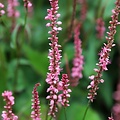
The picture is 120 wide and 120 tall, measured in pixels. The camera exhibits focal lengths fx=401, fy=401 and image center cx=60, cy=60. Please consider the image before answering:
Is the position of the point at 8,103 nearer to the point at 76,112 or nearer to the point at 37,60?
the point at 76,112

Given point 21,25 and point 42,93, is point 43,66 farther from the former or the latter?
point 21,25

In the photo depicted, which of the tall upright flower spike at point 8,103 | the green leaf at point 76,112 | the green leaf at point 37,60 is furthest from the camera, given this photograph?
the green leaf at point 37,60

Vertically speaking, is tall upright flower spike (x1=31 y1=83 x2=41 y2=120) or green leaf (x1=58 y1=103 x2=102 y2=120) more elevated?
green leaf (x1=58 y1=103 x2=102 y2=120)

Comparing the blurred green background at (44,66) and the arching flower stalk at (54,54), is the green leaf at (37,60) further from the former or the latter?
the arching flower stalk at (54,54)

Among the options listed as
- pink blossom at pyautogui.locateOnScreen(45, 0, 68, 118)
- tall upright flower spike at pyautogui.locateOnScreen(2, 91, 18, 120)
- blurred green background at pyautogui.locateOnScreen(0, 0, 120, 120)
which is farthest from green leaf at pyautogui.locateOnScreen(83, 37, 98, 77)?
tall upright flower spike at pyautogui.locateOnScreen(2, 91, 18, 120)

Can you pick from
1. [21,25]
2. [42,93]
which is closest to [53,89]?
[21,25]

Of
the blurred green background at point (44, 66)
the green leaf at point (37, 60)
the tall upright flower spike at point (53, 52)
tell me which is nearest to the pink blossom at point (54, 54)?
the tall upright flower spike at point (53, 52)

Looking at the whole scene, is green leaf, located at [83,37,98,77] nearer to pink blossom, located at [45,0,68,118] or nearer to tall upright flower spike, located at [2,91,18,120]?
pink blossom, located at [45,0,68,118]

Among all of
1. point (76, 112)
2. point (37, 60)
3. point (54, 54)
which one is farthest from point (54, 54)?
point (37, 60)

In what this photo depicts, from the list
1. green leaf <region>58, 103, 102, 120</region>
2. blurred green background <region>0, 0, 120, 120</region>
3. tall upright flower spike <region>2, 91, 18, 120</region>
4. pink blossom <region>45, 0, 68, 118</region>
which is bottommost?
tall upright flower spike <region>2, 91, 18, 120</region>

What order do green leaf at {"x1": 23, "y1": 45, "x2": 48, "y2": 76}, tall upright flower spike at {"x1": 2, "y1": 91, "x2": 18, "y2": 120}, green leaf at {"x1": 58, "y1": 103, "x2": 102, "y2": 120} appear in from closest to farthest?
tall upright flower spike at {"x1": 2, "y1": 91, "x2": 18, "y2": 120}
green leaf at {"x1": 58, "y1": 103, "x2": 102, "y2": 120}
green leaf at {"x1": 23, "y1": 45, "x2": 48, "y2": 76}

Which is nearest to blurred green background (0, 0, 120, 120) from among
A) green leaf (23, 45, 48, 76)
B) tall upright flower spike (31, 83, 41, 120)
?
green leaf (23, 45, 48, 76)

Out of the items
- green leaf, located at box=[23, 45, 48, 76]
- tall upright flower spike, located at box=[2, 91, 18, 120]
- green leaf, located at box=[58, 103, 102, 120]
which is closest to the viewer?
tall upright flower spike, located at box=[2, 91, 18, 120]

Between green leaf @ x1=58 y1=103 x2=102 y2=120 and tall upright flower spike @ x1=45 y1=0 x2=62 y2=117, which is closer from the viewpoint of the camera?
tall upright flower spike @ x1=45 y1=0 x2=62 y2=117
